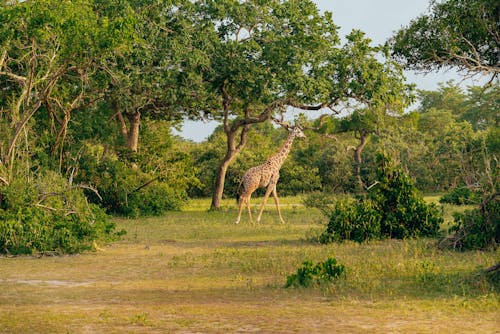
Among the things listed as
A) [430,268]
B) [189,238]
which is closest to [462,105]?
[189,238]

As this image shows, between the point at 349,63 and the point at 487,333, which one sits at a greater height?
the point at 349,63

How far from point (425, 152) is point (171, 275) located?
33936 millimetres

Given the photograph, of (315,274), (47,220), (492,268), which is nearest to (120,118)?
(47,220)

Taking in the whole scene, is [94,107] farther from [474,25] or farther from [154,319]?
[154,319]

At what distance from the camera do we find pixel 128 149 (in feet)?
88.1

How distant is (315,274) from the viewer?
1046 cm

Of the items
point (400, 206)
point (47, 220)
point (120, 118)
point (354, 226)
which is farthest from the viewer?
point (120, 118)

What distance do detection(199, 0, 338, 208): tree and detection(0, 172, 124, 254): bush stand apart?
9645 millimetres

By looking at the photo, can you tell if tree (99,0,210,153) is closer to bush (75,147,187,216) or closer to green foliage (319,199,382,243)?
bush (75,147,187,216)

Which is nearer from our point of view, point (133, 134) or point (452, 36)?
point (452, 36)

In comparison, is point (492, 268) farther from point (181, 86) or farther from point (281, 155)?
point (181, 86)

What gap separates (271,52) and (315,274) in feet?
50.0

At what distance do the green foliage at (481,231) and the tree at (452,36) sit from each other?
8.22m

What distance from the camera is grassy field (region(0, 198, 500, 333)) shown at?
806 centimetres
